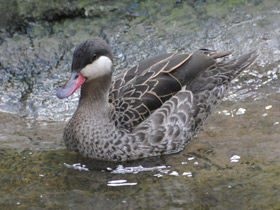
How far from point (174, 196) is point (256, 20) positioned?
14.8 ft

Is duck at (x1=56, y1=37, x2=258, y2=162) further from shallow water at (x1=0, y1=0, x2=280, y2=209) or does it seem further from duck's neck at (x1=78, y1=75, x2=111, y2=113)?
shallow water at (x1=0, y1=0, x2=280, y2=209)

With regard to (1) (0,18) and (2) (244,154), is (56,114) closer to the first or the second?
(1) (0,18)

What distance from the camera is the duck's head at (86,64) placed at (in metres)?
6.04

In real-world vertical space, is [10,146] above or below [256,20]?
below

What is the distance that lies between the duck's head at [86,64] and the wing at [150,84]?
0.42m

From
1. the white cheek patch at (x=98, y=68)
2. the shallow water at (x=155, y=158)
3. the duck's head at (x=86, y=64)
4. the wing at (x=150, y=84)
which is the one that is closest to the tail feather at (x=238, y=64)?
the wing at (x=150, y=84)

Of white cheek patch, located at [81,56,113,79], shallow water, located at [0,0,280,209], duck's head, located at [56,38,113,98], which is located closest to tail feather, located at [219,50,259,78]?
shallow water, located at [0,0,280,209]

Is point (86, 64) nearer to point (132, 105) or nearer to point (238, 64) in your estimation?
point (132, 105)

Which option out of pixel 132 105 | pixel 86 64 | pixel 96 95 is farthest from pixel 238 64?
pixel 86 64

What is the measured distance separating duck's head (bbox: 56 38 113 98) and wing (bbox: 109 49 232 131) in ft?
1.37

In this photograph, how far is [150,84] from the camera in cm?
643

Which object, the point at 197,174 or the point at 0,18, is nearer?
the point at 197,174

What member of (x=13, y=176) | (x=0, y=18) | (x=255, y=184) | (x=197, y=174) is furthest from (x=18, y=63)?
(x=255, y=184)

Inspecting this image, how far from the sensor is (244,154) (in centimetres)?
599
